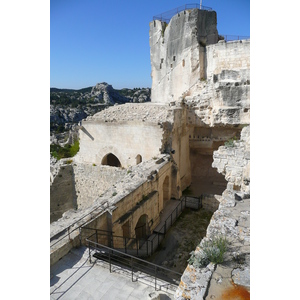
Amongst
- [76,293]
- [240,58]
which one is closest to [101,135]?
[240,58]

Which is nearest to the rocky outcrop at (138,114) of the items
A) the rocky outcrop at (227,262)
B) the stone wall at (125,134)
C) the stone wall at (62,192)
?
the stone wall at (125,134)

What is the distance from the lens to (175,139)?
13406mm

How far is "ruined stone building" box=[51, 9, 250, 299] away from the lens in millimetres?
8906

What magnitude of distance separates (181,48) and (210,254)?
1750 centimetres

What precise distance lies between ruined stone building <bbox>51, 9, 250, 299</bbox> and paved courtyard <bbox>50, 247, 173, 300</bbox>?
2.33 m

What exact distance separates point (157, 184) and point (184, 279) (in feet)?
23.7

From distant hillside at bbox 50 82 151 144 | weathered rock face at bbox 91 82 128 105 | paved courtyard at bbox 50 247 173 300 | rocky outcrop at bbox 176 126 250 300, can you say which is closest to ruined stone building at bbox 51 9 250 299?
paved courtyard at bbox 50 247 173 300

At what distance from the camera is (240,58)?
1523cm

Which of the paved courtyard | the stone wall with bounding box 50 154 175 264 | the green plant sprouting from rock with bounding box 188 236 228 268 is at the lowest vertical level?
the paved courtyard

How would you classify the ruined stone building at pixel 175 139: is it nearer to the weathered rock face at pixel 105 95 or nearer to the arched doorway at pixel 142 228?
the arched doorway at pixel 142 228

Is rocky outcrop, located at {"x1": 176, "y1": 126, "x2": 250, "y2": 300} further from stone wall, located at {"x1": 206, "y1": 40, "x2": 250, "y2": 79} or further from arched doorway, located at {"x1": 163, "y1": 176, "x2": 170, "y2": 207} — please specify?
stone wall, located at {"x1": 206, "y1": 40, "x2": 250, "y2": 79}

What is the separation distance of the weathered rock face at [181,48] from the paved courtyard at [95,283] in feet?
47.8

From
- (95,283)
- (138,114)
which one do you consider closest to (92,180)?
(138,114)

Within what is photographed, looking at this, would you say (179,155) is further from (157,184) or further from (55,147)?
(55,147)
